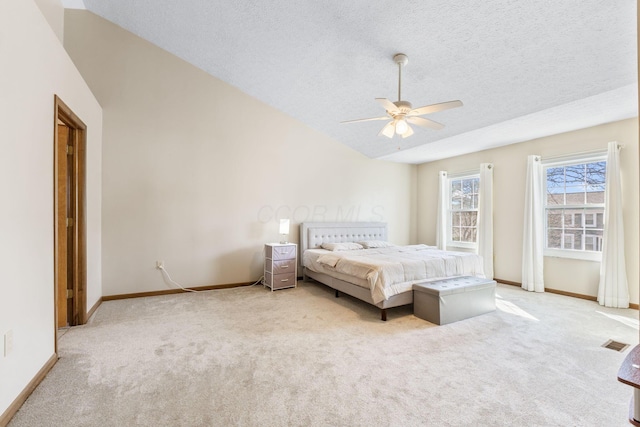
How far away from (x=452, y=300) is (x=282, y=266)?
8.64 ft

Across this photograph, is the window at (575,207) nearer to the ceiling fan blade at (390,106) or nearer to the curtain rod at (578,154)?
the curtain rod at (578,154)

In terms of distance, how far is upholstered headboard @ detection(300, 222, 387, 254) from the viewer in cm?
543

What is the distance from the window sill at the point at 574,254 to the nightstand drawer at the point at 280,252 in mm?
4299

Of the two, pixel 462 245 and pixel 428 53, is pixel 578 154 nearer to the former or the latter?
pixel 462 245

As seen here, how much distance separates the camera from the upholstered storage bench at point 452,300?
3.33 metres

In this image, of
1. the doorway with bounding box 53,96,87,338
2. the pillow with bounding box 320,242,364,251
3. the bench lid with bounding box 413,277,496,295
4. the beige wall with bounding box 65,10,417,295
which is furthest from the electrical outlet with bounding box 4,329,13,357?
the pillow with bounding box 320,242,364,251

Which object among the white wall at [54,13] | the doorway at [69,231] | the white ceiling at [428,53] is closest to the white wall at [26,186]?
the doorway at [69,231]

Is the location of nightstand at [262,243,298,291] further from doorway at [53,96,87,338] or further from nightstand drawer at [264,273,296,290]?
doorway at [53,96,87,338]

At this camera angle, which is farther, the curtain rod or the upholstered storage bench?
the curtain rod

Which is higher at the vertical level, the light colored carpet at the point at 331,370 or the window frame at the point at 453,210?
the window frame at the point at 453,210

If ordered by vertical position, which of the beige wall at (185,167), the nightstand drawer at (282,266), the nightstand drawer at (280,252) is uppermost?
the beige wall at (185,167)

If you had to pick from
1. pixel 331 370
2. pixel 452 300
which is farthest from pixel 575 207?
pixel 331 370

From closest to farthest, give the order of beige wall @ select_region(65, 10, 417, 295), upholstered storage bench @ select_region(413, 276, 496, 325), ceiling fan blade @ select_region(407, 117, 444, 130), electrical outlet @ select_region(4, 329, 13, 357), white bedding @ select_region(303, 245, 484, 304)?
electrical outlet @ select_region(4, 329, 13, 357)
ceiling fan blade @ select_region(407, 117, 444, 130)
upholstered storage bench @ select_region(413, 276, 496, 325)
white bedding @ select_region(303, 245, 484, 304)
beige wall @ select_region(65, 10, 417, 295)

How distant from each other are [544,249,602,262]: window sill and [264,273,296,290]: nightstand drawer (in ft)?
14.2
